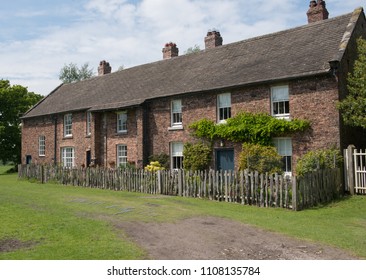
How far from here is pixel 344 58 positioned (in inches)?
707

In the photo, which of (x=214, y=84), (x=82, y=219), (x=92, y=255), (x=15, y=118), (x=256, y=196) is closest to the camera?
(x=92, y=255)

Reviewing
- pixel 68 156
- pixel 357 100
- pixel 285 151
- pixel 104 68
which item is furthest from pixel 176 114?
pixel 104 68

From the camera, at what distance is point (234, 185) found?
1474 centimetres

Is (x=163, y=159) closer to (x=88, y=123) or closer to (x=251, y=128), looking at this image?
(x=251, y=128)

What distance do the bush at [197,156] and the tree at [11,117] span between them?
28.6 metres

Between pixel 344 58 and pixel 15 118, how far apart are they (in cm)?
3824

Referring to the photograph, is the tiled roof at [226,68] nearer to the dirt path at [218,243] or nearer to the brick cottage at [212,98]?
the brick cottage at [212,98]

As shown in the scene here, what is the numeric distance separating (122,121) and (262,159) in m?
12.9

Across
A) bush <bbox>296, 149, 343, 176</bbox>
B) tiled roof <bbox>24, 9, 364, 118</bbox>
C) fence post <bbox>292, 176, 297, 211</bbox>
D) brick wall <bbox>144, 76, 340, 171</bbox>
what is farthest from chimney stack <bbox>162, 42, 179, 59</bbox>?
fence post <bbox>292, 176, 297, 211</bbox>

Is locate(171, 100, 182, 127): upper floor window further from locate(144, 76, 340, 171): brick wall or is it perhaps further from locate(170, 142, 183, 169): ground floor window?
locate(170, 142, 183, 169): ground floor window

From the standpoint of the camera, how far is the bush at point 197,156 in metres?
20.9

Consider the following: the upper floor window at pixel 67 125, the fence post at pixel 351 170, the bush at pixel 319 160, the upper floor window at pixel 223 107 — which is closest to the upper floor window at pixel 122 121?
the upper floor window at pixel 67 125
